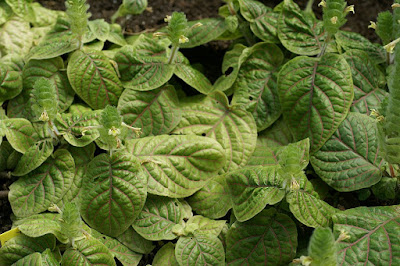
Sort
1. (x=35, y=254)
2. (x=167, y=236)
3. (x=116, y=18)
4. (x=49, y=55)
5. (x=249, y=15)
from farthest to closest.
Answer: (x=116, y=18) < (x=249, y=15) < (x=49, y=55) < (x=167, y=236) < (x=35, y=254)

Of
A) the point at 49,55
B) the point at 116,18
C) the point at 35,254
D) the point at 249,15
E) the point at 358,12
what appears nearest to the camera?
the point at 35,254

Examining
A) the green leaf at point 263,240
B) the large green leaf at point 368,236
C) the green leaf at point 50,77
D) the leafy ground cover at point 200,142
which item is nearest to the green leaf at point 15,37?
the leafy ground cover at point 200,142

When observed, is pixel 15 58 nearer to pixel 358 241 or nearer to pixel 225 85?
pixel 225 85

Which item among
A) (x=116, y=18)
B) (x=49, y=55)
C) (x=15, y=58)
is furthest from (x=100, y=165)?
(x=116, y=18)

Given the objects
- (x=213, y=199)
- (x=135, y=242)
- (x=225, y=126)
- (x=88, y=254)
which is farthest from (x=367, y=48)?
(x=88, y=254)

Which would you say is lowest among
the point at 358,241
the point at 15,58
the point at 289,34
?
the point at 358,241

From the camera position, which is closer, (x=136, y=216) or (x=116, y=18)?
(x=136, y=216)
